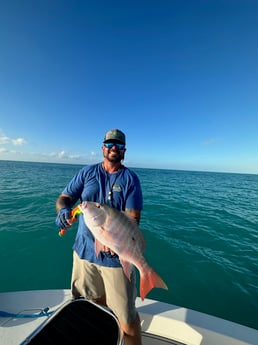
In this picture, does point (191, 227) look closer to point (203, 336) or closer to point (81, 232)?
point (203, 336)

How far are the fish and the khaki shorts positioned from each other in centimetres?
42

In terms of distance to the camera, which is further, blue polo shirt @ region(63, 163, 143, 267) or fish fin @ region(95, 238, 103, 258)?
blue polo shirt @ region(63, 163, 143, 267)

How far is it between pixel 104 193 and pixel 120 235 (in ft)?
2.51

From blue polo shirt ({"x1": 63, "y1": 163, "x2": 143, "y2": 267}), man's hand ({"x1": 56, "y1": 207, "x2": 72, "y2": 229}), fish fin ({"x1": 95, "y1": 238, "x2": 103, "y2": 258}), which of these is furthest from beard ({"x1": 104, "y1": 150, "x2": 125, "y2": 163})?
fish fin ({"x1": 95, "y1": 238, "x2": 103, "y2": 258})

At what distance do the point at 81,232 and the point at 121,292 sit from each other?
995 mm

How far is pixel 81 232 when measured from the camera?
2.71 metres

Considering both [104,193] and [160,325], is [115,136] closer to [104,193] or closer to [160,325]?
[104,193]

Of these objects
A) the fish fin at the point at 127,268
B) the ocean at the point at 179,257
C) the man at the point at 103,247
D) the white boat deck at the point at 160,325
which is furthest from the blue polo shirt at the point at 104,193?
the ocean at the point at 179,257

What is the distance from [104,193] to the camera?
267cm

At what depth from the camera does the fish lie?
6.86 ft

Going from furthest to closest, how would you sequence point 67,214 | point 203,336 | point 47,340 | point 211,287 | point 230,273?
point 230,273
point 211,287
point 203,336
point 67,214
point 47,340

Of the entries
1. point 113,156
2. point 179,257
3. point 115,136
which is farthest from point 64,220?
point 179,257

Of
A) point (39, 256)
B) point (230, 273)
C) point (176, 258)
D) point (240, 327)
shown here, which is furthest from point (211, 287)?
point (39, 256)

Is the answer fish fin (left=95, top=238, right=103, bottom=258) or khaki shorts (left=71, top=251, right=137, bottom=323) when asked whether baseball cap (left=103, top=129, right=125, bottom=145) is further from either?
khaki shorts (left=71, top=251, right=137, bottom=323)
